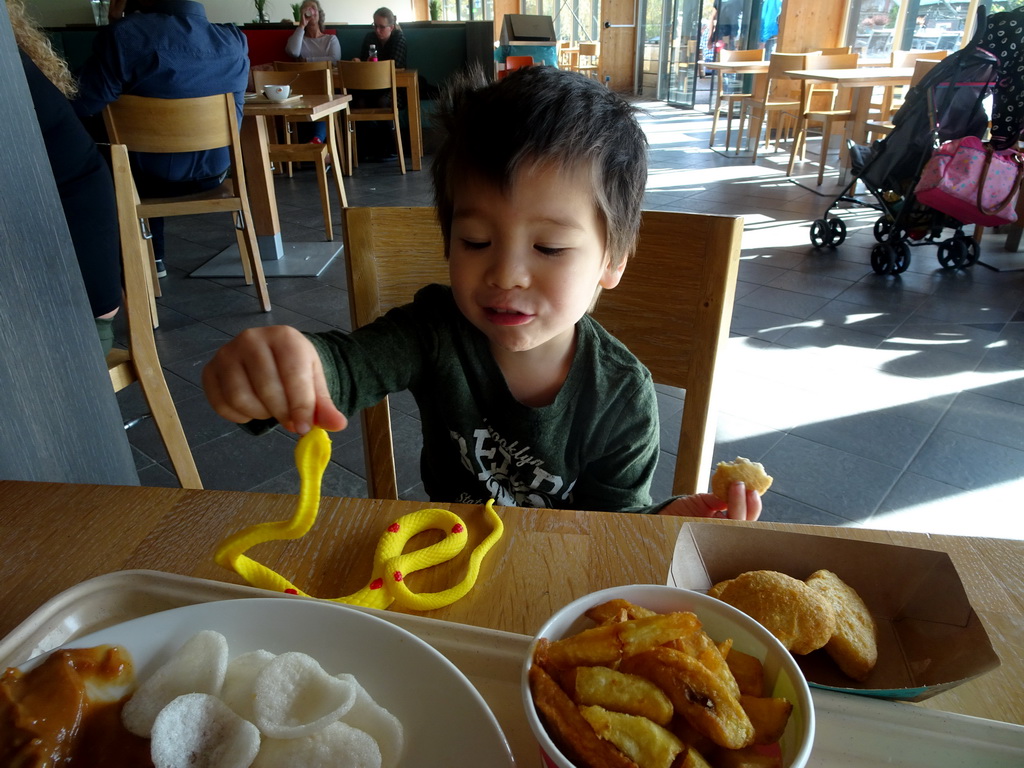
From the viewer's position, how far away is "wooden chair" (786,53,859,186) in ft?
18.6

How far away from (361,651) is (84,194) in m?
1.86

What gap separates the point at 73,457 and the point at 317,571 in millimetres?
692

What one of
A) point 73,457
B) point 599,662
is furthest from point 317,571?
point 73,457

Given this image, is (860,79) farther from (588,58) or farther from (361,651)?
(588,58)

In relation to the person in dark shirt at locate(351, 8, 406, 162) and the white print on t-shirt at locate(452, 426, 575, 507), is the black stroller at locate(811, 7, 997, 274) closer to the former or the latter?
the white print on t-shirt at locate(452, 426, 575, 507)

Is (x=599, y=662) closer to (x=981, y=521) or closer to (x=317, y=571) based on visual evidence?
(x=317, y=571)

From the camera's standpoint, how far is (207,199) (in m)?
3.05

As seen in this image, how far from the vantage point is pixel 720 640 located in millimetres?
414

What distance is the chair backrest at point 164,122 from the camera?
112 inches

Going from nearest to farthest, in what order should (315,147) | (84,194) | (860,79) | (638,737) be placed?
(638,737), (84,194), (315,147), (860,79)

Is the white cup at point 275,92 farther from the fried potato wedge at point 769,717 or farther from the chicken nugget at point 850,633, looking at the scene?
the fried potato wedge at point 769,717

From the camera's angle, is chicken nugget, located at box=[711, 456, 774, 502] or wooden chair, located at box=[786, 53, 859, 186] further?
wooden chair, located at box=[786, 53, 859, 186]

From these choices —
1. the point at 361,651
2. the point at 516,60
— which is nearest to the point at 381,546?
the point at 361,651

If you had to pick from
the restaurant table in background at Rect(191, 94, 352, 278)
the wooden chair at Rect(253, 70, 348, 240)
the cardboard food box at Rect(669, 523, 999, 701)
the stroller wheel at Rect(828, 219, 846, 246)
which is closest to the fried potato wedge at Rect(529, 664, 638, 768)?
the cardboard food box at Rect(669, 523, 999, 701)
